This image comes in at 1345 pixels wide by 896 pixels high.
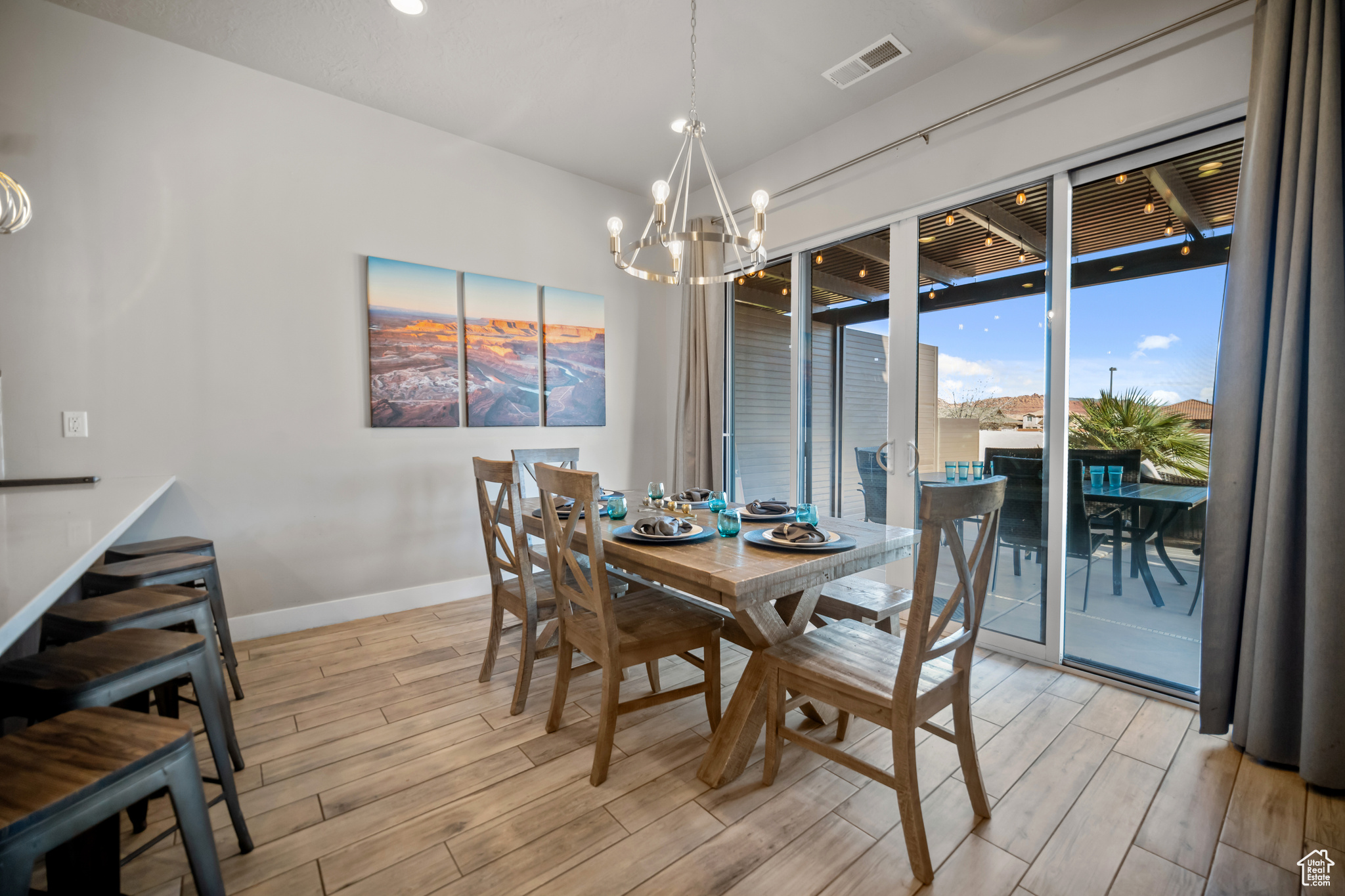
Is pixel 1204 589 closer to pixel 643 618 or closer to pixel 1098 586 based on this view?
pixel 1098 586

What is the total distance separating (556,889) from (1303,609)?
7.92 feet

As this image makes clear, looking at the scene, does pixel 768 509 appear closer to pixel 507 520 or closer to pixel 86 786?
pixel 507 520

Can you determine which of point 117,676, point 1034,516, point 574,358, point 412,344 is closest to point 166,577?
point 117,676

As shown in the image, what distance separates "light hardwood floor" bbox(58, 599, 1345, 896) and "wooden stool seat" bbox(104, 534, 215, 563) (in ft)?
2.11

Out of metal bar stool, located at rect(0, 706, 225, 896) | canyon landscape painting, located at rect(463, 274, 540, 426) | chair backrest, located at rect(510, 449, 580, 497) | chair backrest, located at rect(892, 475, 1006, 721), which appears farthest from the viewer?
A: canyon landscape painting, located at rect(463, 274, 540, 426)

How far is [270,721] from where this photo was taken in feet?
6.95

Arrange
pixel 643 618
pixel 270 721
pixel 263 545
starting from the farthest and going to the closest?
1. pixel 263 545
2. pixel 270 721
3. pixel 643 618

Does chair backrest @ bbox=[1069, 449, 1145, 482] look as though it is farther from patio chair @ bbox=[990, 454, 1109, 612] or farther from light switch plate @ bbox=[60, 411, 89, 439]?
light switch plate @ bbox=[60, 411, 89, 439]

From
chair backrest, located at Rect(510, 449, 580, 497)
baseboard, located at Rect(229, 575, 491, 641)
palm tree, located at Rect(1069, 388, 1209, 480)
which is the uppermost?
palm tree, located at Rect(1069, 388, 1209, 480)

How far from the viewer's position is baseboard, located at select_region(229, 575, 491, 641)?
290 cm

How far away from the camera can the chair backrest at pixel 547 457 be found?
3203 millimetres

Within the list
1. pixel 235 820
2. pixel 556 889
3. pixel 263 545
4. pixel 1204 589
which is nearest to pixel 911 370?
pixel 1204 589

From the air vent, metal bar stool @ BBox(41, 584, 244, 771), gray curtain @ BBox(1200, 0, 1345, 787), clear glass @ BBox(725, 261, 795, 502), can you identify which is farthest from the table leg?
the air vent

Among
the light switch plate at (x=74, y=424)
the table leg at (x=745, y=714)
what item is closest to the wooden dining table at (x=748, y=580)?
the table leg at (x=745, y=714)
